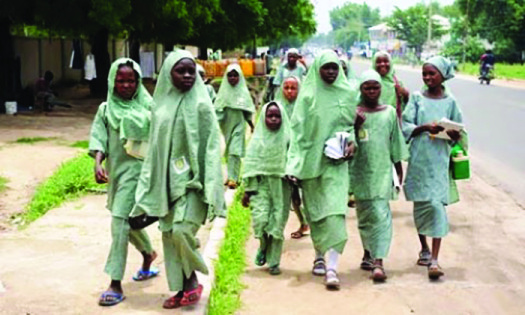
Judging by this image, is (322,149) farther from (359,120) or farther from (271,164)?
(271,164)

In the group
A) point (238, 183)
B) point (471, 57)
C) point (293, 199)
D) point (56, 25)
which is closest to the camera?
point (293, 199)

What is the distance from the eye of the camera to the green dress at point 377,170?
6121 mm

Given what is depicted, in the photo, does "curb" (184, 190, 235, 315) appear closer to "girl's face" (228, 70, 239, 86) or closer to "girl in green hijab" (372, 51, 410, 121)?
"girl's face" (228, 70, 239, 86)

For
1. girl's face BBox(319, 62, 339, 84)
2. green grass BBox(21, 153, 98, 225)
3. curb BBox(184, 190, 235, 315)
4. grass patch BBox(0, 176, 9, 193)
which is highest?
girl's face BBox(319, 62, 339, 84)

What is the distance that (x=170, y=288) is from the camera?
16.7 ft

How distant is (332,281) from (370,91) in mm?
1507

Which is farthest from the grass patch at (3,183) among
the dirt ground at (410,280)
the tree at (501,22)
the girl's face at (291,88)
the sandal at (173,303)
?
the tree at (501,22)

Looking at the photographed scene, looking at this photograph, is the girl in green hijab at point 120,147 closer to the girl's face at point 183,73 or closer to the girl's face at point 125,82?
the girl's face at point 125,82

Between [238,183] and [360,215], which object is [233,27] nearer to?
[238,183]

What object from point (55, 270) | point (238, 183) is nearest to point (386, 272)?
point (55, 270)

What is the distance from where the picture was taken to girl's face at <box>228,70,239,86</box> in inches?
402

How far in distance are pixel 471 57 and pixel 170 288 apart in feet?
210

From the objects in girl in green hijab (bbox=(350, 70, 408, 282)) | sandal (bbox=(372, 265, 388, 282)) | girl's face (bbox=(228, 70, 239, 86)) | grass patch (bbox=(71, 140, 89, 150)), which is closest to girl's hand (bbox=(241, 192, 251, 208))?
girl in green hijab (bbox=(350, 70, 408, 282))

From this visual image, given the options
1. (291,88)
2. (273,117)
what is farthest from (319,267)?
(291,88)
